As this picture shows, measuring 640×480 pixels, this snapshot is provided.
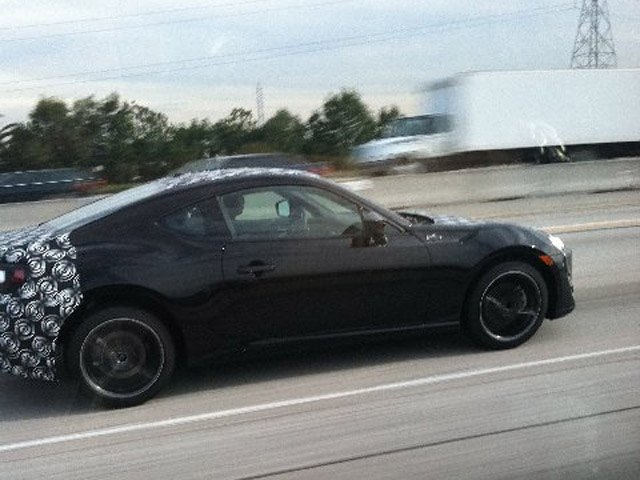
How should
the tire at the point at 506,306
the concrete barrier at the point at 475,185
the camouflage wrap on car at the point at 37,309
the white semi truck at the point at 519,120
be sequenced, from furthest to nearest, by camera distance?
the white semi truck at the point at 519,120
the concrete barrier at the point at 475,185
the tire at the point at 506,306
the camouflage wrap on car at the point at 37,309

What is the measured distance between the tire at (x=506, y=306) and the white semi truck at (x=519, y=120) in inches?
833

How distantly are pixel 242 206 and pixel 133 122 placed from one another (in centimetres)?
5073

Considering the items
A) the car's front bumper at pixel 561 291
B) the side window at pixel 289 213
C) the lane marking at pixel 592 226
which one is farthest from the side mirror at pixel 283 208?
the lane marking at pixel 592 226

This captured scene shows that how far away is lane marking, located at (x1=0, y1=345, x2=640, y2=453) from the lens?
5023 millimetres

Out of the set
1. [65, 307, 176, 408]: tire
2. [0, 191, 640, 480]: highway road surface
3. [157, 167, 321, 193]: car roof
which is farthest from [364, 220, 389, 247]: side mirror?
[65, 307, 176, 408]: tire

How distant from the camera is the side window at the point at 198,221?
18.9 feet

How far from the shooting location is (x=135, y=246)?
561cm

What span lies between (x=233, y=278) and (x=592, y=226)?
961 centimetres

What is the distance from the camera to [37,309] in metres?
5.36

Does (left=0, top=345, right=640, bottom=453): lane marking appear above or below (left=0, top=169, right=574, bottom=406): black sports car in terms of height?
below

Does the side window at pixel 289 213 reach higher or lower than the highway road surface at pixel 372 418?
higher

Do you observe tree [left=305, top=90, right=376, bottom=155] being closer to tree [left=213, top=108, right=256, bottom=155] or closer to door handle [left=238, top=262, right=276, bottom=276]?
tree [left=213, top=108, right=256, bottom=155]

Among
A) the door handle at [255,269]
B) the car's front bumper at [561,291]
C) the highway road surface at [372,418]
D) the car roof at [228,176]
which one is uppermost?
the car roof at [228,176]

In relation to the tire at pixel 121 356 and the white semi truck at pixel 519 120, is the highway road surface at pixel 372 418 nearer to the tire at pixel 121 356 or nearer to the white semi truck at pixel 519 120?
the tire at pixel 121 356
